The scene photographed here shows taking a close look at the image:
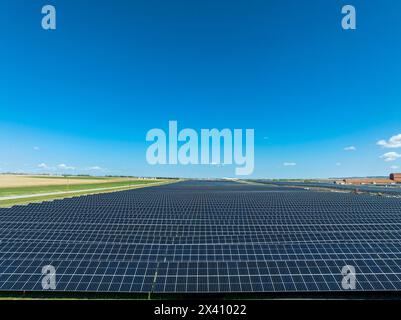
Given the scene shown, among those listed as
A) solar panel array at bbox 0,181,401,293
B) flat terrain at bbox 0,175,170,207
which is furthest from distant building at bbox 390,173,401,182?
solar panel array at bbox 0,181,401,293

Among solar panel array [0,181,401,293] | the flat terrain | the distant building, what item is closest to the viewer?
solar panel array [0,181,401,293]

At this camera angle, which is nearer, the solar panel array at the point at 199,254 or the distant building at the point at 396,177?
the solar panel array at the point at 199,254

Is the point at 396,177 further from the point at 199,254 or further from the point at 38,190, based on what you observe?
the point at 199,254

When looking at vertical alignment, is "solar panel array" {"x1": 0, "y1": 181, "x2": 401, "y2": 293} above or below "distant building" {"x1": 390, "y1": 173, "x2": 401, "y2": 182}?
below

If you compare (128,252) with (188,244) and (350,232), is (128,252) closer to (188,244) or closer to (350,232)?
(188,244)

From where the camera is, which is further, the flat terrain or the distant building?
the distant building

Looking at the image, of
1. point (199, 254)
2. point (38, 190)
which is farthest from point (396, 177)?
point (199, 254)

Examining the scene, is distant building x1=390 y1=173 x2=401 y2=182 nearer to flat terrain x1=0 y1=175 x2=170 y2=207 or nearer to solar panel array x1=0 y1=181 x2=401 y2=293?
flat terrain x1=0 y1=175 x2=170 y2=207

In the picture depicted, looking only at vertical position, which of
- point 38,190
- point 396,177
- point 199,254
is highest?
point 396,177

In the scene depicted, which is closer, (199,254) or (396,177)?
(199,254)

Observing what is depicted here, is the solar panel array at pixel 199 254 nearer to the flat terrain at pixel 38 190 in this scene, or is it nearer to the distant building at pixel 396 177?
the flat terrain at pixel 38 190

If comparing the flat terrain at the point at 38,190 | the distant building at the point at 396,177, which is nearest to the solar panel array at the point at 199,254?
the flat terrain at the point at 38,190
